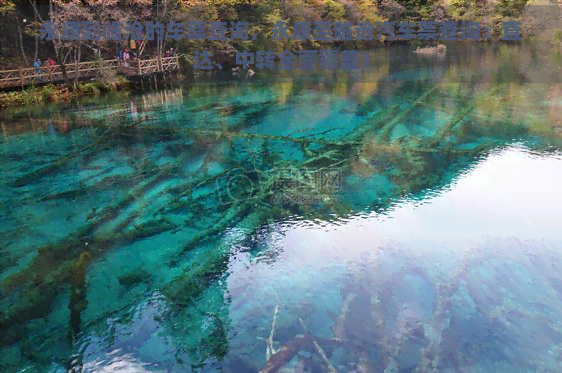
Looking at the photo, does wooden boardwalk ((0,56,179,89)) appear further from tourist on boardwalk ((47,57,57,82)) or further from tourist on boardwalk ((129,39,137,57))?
tourist on boardwalk ((129,39,137,57))

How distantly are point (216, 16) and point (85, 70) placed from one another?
25.3 ft

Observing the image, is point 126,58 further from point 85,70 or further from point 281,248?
point 281,248

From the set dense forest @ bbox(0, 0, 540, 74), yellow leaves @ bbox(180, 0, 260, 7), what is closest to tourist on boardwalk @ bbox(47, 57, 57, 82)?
dense forest @ bbox(0, 0, 540, 74)

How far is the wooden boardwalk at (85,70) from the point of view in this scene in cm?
1644

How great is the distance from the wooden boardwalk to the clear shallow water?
4116 mm

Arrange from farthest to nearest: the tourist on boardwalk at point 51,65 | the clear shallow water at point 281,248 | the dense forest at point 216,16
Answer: the dense forest at point 216,16 < the tourist on boardwalk at point 51,65 < the clear shallow water at point 281,248

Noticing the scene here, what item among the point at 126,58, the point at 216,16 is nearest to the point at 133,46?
the point at 126,58

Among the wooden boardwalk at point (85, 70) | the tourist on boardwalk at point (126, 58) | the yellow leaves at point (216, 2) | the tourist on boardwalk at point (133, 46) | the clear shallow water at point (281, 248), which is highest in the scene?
the yellow leaves at point (216, 2)

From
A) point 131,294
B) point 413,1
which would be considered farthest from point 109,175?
point 413,1

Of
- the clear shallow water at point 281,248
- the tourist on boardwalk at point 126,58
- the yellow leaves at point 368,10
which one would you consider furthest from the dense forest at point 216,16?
the clear shallow water at point 281,248

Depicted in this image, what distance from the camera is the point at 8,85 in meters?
16.2

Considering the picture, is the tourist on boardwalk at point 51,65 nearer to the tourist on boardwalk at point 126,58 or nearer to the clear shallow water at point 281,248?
the tourist on boardwalk at point 126,58

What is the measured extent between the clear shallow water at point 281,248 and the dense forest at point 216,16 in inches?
231

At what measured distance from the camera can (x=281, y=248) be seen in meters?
7.64
